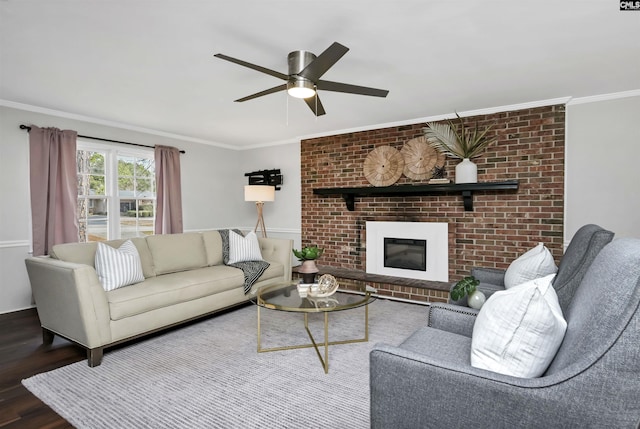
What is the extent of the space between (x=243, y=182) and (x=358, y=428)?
529 centimetres

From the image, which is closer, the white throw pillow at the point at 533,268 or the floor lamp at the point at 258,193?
the white throw pillow at the point at 533,268

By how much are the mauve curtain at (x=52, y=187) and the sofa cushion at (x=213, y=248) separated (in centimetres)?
154

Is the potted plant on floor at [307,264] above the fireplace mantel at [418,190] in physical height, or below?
below

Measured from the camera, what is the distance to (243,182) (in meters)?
6.57

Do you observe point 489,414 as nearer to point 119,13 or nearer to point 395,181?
point 119,13

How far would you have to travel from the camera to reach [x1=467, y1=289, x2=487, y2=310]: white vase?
2.25m

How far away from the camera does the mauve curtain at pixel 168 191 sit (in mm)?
5172

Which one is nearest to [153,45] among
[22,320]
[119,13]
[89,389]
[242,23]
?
[119,13]

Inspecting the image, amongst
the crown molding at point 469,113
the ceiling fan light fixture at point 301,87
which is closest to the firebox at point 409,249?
the crown molding at point 469,113

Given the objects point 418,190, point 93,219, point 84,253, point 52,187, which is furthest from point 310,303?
point 93,219

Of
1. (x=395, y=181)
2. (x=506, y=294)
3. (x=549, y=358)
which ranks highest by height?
(x=395, y=181)

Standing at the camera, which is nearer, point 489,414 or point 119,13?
point 489,414

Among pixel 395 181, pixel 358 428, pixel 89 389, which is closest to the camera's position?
pixel 358 428

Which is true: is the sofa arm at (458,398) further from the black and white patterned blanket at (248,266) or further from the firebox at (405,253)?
the firebox at (405,253)
